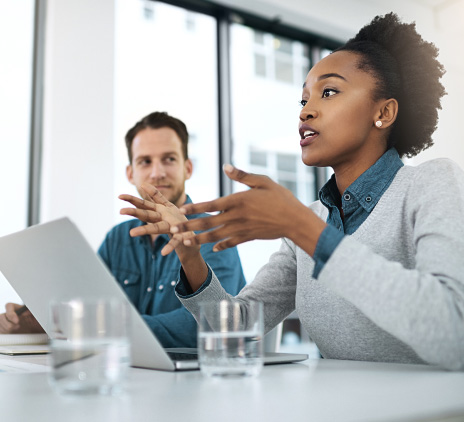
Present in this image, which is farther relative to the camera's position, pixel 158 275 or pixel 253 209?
pixel 158 275

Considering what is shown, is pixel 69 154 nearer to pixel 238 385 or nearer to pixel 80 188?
pixel 80 188

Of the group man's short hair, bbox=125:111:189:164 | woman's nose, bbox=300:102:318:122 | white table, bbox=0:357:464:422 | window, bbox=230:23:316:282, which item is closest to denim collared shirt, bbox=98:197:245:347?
man's short hair, bbox=125:111:189:164

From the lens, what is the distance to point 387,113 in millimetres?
1254

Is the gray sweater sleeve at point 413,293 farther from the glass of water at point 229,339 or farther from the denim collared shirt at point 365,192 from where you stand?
the denim collared shirt at point 365,192

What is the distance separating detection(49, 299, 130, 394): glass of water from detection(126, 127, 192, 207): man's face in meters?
1.42

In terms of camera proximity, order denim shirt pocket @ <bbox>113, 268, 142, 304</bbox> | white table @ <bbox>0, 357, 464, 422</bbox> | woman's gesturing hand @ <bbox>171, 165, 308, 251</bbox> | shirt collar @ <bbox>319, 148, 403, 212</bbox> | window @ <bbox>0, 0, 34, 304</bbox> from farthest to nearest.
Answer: window @ <bbox>0, 0, 34, 304</bbox> → denim shirt pocket @ <bbox>113, 268, 142, 304</bbox> → shirt collar @ <bbox>319, 148, 403, 212</bbox> → woman's gesturing hand @ <bbox>171, 165, 308, 251</bbox> → white table @ <bbox>0, 357, 464, 422</bbox>

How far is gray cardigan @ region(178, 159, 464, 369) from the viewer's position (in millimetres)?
736

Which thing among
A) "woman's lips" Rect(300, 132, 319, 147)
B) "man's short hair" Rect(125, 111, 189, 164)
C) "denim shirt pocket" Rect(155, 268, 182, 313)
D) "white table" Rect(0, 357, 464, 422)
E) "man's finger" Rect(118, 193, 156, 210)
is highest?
"man's short hair" Rect(125, 111, 189, 164)

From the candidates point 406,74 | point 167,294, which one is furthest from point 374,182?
point 167,294

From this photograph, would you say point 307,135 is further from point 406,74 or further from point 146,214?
point 146,214

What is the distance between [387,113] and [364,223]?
1.02 ft

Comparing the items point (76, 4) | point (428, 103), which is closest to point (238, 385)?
point (428, 103)

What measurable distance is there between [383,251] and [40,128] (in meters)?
2.35

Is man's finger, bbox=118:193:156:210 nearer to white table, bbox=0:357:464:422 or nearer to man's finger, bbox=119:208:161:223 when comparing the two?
man's finger, bbox=119:208:161:223
